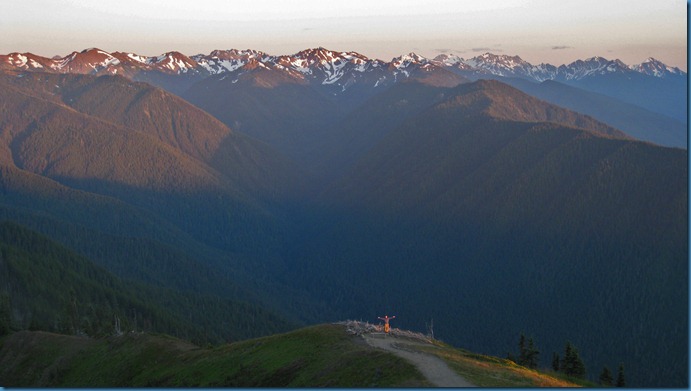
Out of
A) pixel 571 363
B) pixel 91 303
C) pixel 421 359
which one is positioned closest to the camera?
pixel 421 359

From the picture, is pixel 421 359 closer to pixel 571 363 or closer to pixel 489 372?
pixel 489 372

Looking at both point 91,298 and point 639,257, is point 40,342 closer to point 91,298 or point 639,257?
point 91,298

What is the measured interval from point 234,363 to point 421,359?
21.2 m

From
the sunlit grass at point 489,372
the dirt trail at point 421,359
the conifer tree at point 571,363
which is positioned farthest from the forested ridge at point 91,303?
the conifer tree at point 571,363

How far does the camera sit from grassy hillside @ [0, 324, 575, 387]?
50.4m

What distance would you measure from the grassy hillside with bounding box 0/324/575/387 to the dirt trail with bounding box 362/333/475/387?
32.5 inches

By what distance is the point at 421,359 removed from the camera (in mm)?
50906

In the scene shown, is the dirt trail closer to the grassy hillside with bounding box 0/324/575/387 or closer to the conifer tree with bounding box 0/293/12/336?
the grassy hillside with bounding box 0/324/575/387

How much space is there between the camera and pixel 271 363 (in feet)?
194

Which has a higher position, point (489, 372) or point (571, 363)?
point (489, 372)

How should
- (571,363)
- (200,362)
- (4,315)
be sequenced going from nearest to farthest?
(200,362)
(571,363)
(4,315)

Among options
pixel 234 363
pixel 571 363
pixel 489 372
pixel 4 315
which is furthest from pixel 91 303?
pixel 489 372

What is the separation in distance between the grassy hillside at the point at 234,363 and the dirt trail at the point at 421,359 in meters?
0.83

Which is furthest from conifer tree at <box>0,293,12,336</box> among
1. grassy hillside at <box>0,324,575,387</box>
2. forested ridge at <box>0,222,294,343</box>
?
grassy hillside at <box>0,324,575,387</box>
